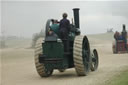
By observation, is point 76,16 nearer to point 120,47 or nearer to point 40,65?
point 40,65

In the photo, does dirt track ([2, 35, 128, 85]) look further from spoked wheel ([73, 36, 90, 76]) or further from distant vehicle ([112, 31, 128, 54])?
distant vehicle ([112, 31, 128, 54])

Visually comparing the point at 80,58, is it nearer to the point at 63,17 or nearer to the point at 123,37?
the point at 63,17

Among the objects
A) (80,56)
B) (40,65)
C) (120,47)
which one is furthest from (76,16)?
(120,47)

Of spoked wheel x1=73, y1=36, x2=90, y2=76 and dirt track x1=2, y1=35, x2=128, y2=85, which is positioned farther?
spoked wheel x1=73, y1=36, x2=90, y2=76

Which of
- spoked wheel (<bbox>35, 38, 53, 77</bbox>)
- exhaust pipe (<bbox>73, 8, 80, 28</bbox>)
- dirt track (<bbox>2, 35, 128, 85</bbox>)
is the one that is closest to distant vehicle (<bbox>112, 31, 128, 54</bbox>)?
dirt track (<bbox>2, 35, 128, 85</bbox>)

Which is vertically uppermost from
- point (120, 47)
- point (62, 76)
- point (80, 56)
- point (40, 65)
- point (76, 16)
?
point (76, 16)

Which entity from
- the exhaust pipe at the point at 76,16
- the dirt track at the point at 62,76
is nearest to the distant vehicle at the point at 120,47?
the dirt track at the point at 62,76

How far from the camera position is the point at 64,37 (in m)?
13.5

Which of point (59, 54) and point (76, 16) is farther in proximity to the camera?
point (76, 16)

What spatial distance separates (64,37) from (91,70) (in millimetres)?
2552

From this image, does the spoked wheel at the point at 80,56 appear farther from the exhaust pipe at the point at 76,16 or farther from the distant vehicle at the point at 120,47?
the distant vehicle at the point at 120,47

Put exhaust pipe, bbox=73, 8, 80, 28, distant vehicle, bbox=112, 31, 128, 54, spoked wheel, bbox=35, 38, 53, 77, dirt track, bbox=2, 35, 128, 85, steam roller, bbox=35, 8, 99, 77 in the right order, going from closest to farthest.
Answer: dirt track, bbox=2, 35, 128, 85 → steam roller, bbox=35, 8, 99, 77 → spoked wheel, bbox=35, 38, 53, 77 → exhaust pipe, bbox=73, 8, 80, 28 → distant vehicle, bbox=112, 31, 128, 54

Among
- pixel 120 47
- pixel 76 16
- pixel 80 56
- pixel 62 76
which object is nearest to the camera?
pixel 80 56

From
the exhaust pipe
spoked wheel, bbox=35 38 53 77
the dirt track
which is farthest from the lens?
the exhaust pipe
